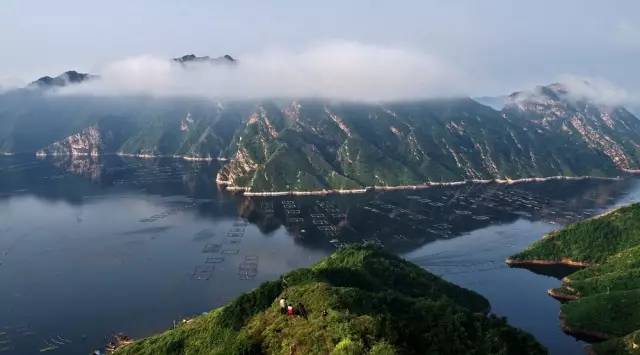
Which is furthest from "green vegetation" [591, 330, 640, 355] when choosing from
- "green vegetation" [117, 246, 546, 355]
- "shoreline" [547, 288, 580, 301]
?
"shoreline" [547, 288, 580, 301]

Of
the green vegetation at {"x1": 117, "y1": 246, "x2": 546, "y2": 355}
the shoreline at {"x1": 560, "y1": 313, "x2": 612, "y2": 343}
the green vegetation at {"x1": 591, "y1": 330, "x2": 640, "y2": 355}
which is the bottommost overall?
the shoreline at {"x1": 560, "y1": 313, "x2": 612, "y2": 343}

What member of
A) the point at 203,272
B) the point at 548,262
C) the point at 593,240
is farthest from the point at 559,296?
the point at 203,272

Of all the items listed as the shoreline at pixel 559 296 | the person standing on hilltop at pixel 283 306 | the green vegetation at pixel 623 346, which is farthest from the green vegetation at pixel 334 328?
the shoreline at pixel 559 296

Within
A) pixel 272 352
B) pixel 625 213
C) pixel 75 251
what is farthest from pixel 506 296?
pixel 75 251

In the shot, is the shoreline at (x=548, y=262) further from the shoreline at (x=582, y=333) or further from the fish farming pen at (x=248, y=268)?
the fish farming pen at (x=248, y=268)

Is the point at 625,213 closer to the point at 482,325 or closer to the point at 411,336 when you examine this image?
the point at 482,325

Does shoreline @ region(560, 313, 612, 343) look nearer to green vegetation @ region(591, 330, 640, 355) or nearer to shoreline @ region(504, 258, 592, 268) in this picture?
green vegetation @ region(591, 330, 640, 355)

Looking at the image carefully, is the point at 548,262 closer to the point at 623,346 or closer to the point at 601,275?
the point at 601,275
